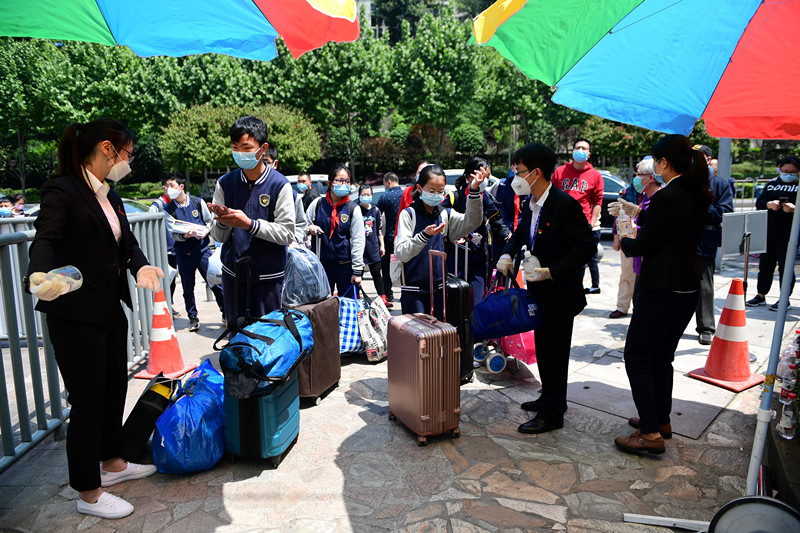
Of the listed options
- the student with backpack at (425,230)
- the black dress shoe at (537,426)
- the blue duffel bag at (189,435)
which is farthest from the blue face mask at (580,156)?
the blue duffel bag at (189,435)

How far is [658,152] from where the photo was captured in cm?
346

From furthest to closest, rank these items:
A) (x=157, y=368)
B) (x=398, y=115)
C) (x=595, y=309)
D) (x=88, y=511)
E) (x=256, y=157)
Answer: (x=398, y=115) < (x=595, y=309) < (x=157, y=368) < (x=256, y=157) < (x=88, y=511)

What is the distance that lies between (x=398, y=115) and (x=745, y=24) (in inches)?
1397

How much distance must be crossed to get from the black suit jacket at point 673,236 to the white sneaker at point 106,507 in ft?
10.9

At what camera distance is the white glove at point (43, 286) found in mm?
2389

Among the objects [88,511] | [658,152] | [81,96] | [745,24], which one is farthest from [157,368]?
[81,96]

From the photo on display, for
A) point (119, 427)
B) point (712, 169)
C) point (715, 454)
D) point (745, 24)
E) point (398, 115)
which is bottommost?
point (715, 454)

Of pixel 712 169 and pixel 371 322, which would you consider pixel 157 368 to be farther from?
pixel 712 169

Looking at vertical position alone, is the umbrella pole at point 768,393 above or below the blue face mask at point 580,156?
below

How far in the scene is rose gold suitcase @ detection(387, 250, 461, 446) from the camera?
3.57 m

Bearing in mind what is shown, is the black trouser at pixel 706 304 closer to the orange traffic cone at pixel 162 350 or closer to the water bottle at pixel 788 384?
the water bottle at pixel 788 384

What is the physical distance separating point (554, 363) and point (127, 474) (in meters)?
2.86

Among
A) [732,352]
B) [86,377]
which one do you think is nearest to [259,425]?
[86,377]

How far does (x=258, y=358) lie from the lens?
3.13 meters
